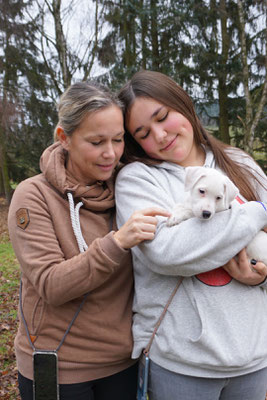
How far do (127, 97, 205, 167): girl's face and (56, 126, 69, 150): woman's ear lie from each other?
456 millimetres

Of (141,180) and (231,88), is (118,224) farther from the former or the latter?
(231,88)

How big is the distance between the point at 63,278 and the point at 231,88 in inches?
504

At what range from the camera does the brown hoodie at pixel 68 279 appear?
192cm

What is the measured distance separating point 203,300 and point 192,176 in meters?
0.76

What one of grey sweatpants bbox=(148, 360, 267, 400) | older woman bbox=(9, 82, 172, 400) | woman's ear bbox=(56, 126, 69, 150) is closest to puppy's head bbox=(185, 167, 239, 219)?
older woman bbox=(9, 82, 172, 400)

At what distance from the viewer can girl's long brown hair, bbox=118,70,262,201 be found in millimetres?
2359

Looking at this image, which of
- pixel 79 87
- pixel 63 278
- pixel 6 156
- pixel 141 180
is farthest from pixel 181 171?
pixel 6 156

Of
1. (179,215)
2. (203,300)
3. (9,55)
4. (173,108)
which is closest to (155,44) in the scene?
(9,55)

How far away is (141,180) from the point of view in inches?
87.0

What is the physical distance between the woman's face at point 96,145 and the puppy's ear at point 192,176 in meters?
0.49

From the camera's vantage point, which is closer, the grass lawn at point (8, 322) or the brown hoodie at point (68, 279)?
the brown hoodie at point (68, 279)

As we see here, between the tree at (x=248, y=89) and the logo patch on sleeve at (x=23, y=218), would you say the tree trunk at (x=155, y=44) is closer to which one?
the tree at (x=248, y=89)

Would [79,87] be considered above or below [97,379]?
above

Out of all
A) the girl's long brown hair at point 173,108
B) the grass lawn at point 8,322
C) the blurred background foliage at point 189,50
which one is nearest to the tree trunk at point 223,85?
the blurred background foliage at point 189,50
